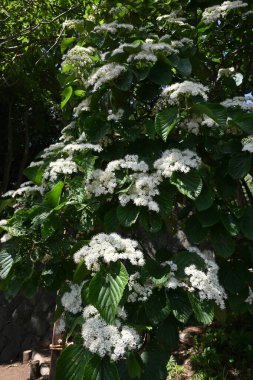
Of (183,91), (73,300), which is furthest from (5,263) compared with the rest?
(183,91)

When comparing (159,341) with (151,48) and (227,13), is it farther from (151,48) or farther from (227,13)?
(227,13)

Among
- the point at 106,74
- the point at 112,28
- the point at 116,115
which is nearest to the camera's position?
the point at 106,74

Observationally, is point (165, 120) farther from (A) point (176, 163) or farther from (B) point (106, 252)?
(B) point (106, 252)

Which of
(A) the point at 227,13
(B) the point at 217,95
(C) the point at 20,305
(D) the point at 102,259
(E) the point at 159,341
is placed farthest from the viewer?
(C) the point at 20,305

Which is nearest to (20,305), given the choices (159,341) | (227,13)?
(159,341)

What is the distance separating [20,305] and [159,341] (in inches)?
135

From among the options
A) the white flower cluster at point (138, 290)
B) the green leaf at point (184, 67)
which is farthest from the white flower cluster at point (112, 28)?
the white flower cluster at point (138, 290)

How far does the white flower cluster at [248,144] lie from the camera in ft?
4.87

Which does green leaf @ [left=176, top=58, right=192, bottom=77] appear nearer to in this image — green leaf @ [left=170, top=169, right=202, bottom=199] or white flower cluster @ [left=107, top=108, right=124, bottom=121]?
white flower cluster @ [left=107, top=108, right=124, bottom=121]

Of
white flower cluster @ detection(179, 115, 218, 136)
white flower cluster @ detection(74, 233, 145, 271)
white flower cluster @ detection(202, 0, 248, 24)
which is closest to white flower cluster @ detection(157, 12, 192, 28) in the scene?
white flower cluster @ detection(202, 0, 248, 24)

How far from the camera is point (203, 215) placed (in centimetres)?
157

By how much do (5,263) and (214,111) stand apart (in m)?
1.08

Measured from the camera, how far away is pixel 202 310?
1280 millimetres

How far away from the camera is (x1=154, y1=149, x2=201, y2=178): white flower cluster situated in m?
1.47
